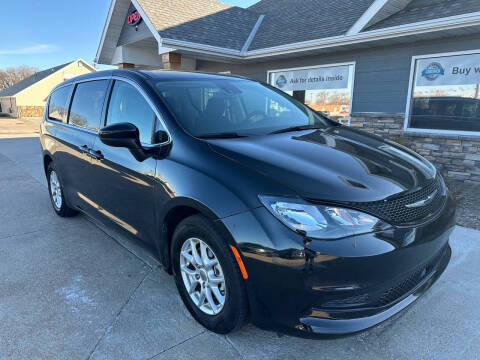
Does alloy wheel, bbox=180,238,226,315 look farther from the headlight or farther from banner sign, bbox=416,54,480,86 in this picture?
banner sign, bbox=416,54,480,86

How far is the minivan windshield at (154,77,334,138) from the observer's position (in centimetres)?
259

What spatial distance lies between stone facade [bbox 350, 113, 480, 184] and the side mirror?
5.81 metres

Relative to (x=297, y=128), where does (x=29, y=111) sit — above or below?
below

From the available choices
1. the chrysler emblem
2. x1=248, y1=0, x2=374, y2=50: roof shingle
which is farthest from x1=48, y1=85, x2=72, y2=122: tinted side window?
x1=248, y1=0, x2=374, y2=50: roof shingle

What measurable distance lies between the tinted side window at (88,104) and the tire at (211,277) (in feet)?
A: 5.44

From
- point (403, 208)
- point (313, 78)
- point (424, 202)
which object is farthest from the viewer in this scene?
point (313, 78)

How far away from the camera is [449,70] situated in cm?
680

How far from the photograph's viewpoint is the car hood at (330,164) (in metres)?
1.88

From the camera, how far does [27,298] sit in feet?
8.96

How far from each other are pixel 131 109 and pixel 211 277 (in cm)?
158

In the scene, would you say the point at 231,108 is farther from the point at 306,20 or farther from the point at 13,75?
the point at 13,75

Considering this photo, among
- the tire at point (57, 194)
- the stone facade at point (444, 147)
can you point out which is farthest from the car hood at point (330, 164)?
the stone facade at point (444, 147)

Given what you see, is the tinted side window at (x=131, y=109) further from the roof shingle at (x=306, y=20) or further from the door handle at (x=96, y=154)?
the roof shingle at (x=306, y=20)

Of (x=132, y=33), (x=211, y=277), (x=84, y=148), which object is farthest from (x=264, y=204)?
(x=132, y=33)
